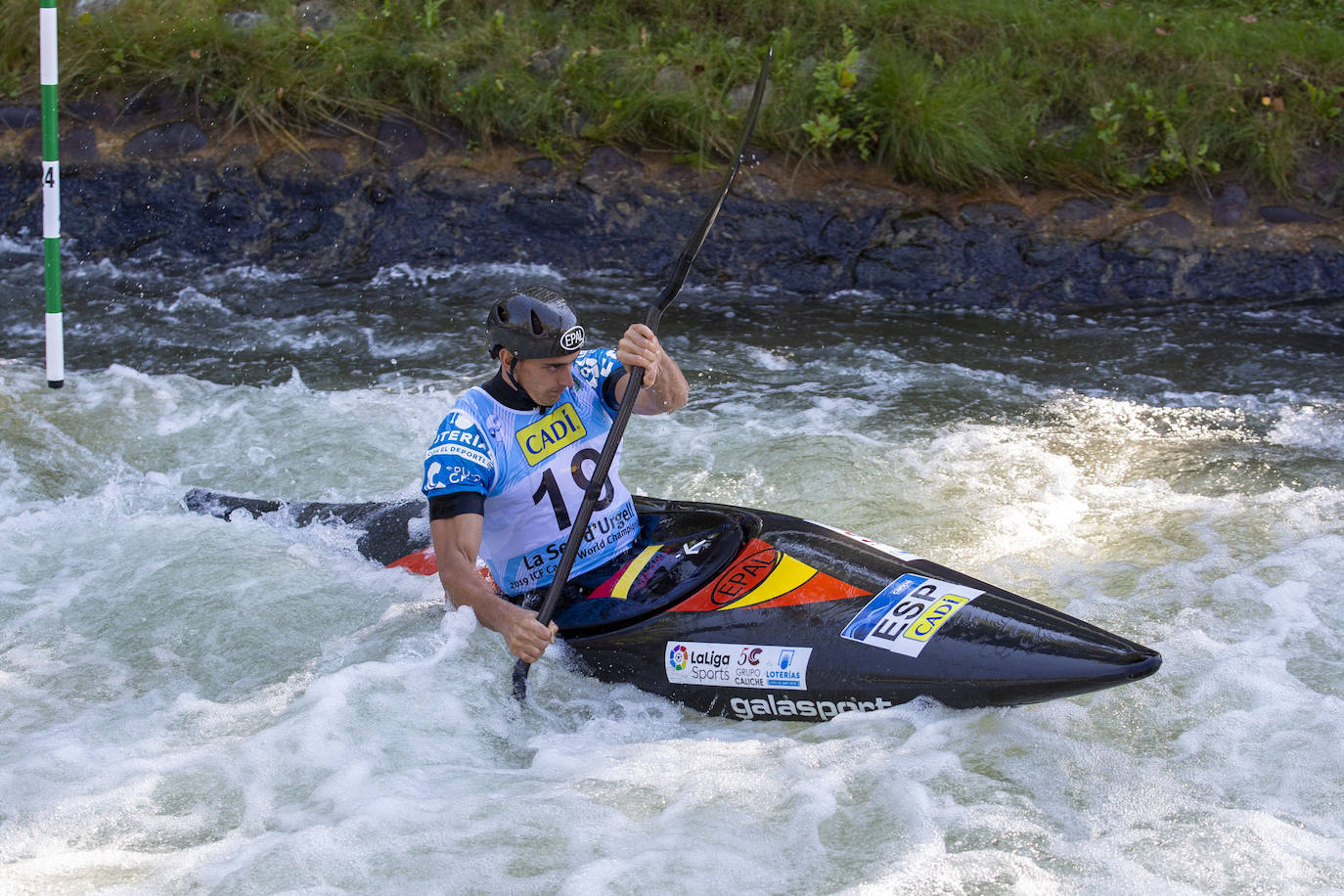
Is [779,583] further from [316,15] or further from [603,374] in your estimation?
[316,15]

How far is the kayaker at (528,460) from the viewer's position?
10.4ft

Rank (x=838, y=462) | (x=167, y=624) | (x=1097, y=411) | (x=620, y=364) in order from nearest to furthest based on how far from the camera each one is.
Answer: (x=620, y=364) → (x=167, y=624) → (x=838, y=462) → (x=1097, y=411)

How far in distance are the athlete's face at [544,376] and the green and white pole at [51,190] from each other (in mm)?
2461

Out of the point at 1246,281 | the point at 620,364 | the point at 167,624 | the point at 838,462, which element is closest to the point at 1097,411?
the point at 838,462

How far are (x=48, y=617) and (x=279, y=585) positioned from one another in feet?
2.35

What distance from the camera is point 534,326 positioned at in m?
3.23

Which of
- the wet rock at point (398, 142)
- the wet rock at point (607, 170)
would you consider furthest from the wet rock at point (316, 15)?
the wet rock at point (607, 170)

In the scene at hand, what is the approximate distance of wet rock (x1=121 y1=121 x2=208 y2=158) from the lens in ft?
25.4

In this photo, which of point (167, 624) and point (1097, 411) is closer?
point (167, 624)

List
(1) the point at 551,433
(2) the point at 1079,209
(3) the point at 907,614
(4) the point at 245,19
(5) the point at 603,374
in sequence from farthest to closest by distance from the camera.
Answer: (4) the point at 245,19
(2) the point at 1079,209
(5) the point at 603,374
(1) the point at 551,433
(3) the point at 907,614

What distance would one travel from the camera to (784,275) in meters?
7.48

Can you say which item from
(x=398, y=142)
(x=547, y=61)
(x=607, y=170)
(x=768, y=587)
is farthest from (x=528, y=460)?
(x=547, y=61)

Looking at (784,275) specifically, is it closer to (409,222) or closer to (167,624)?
(409,222)

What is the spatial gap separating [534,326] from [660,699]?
41.2 inches
